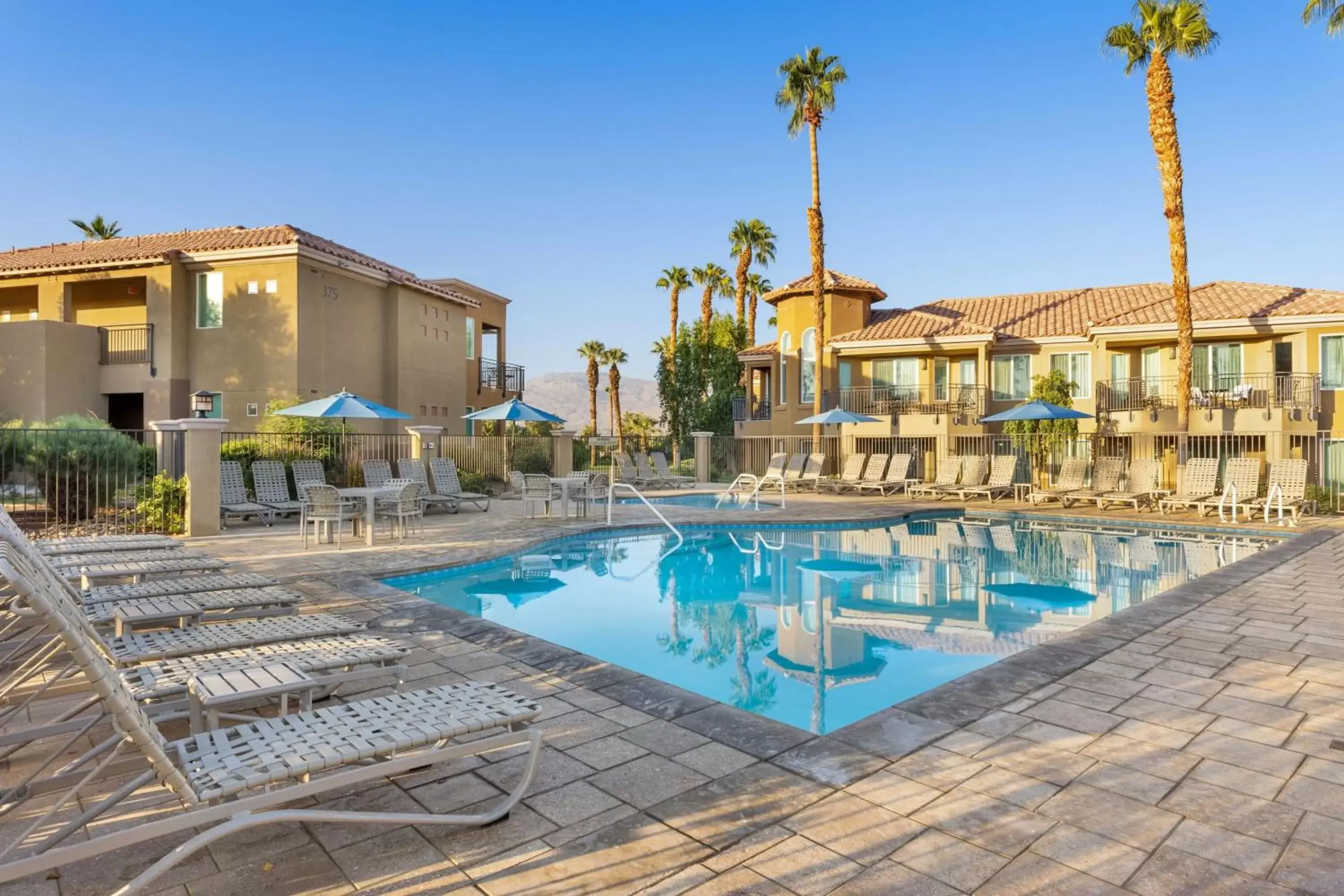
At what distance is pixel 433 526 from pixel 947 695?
10607mm

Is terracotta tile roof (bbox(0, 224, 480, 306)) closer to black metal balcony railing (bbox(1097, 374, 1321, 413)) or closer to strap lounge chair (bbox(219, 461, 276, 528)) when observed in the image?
strap lounge chair (bbox(219, 461, 276, 528))

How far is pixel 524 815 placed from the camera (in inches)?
115

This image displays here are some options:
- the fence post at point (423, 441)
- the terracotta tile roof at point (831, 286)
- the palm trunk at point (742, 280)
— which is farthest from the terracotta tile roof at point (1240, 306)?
the fence post at point (423, 441)

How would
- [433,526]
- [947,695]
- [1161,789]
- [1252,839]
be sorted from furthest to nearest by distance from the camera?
[433,526] < [947,695] < [1161,789] < [1252,839]

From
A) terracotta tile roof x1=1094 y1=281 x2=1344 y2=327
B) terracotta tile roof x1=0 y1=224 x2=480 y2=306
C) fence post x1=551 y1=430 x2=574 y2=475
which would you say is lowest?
fence post x1=551 y1=430 x2=574 y2=475

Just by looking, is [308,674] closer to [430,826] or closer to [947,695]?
[430,826]

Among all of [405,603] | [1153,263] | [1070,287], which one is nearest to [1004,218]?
[1070,287]

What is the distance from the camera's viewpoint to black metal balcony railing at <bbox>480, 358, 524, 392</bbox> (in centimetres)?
2867

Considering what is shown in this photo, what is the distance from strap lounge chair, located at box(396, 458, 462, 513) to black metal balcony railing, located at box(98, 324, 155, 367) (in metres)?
9.89

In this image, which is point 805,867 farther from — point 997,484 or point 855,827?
point 997,484

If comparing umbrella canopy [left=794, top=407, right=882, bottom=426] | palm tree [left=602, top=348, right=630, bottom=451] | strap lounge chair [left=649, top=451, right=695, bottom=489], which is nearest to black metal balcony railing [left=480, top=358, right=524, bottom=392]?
strap lounge chair [left=649, top=451, right=695, bottom=489]

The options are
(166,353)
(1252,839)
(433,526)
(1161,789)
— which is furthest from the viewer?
(166,353)

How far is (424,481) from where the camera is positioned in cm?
1584

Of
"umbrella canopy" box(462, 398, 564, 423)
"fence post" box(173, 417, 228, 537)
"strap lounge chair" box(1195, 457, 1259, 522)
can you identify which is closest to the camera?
"fence post" box(173, 417, 228, 537)
